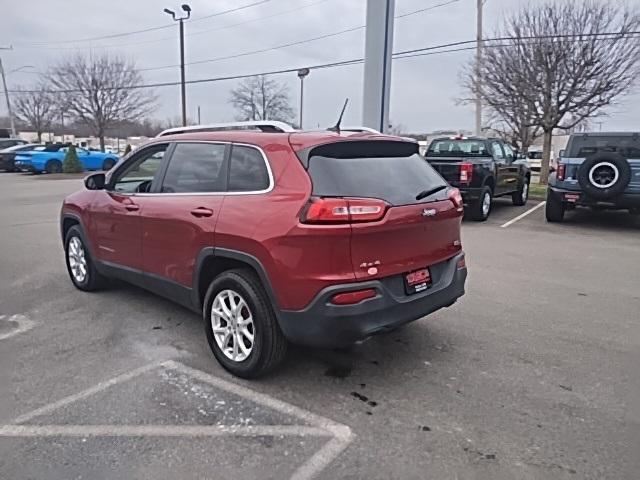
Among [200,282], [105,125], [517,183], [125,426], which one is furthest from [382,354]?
[105,125]

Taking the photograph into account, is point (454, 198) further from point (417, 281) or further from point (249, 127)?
point (249, 127)

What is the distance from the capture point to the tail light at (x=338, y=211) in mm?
2879

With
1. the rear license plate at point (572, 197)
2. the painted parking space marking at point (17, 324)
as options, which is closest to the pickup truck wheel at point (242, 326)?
the painted parking space marking at point (17, 324)

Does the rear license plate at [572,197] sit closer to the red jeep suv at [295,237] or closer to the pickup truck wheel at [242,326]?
the red jeep suv at [295,237]

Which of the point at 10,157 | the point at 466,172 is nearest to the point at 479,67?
the point at 466,172

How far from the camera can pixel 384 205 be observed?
304 centimetres

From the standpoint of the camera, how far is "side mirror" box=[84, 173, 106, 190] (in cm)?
491

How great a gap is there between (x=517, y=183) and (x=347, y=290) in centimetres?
1108

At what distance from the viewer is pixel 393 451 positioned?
2629mm

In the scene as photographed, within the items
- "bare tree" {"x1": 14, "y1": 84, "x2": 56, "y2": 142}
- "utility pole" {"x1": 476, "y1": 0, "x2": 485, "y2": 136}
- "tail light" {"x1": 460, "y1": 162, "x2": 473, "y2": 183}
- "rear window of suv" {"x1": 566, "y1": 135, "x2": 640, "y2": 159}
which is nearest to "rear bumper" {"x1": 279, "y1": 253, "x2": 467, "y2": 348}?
"tail light" {"x1": 460, "y1": 162, "x2": 473, "y2": 183}

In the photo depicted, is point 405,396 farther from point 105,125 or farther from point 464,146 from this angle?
point 105,125

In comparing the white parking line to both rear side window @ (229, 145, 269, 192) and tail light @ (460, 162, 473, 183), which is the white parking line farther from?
rear side window @ (229, 145, 269, 192)

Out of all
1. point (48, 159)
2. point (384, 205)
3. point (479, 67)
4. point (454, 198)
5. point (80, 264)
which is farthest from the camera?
point (48, 159)

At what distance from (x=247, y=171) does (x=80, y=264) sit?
3.02 metres
